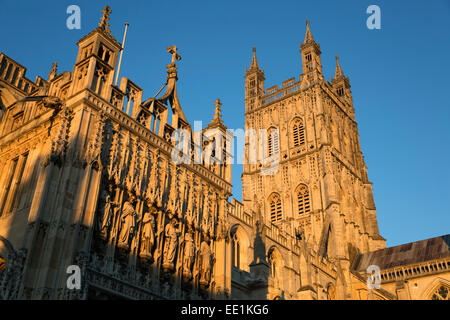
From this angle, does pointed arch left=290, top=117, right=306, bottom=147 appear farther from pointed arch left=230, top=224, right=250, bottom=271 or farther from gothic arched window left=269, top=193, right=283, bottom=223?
pointed arch left=230, top=224, right=250, bottom=271

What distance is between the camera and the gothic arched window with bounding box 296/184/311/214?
45.9 meters

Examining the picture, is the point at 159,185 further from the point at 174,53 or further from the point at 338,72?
the point at 338,72

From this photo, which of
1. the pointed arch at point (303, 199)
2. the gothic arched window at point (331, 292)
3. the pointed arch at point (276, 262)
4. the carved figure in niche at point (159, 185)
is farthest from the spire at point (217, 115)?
the pointed arch at point (303, 199)

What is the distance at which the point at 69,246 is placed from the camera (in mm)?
13859

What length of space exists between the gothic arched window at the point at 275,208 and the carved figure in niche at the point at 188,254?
29.5 m

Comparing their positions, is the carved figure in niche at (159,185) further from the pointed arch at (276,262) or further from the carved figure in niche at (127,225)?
the pointed arch at (276,262)

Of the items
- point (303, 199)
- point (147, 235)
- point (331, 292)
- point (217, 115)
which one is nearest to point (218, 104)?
point (217, 115)

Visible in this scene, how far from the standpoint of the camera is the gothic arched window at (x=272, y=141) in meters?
52.0

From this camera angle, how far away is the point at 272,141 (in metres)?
52.6
